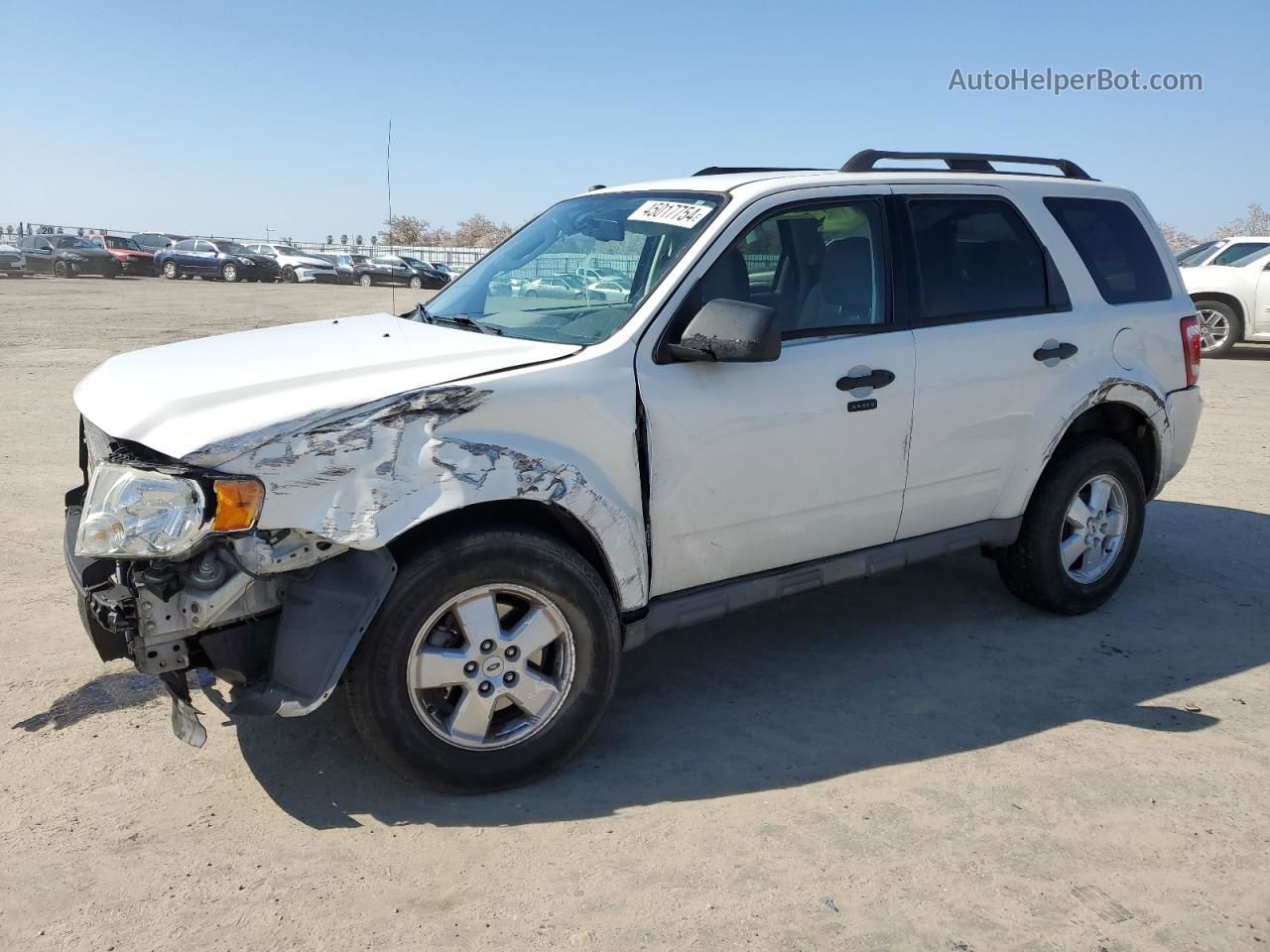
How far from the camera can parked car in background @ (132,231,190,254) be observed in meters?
39.7

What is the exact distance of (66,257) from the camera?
1427 inches

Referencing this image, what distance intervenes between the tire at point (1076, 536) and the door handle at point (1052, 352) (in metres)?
0.47

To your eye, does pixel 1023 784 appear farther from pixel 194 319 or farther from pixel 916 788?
pixel 194 319

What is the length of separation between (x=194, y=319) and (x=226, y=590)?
64.6ft

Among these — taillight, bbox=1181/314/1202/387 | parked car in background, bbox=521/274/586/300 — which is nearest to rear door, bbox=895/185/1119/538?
taillight, bbox=1181/314/1202/387

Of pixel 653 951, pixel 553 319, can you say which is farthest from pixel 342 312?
pixel 653 951

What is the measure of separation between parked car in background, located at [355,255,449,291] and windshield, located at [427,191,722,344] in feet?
103

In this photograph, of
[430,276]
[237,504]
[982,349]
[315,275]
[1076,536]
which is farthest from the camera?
[315,275]

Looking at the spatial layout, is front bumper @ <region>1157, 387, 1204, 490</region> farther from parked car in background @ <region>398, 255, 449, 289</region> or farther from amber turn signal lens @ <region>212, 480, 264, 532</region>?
parked car in background @ <region>398, 255, 449, 289</region>

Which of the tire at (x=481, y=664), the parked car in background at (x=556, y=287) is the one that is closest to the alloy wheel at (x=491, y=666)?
the tire at (x=481, y=664)

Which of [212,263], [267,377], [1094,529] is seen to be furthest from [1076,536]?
[212,263]

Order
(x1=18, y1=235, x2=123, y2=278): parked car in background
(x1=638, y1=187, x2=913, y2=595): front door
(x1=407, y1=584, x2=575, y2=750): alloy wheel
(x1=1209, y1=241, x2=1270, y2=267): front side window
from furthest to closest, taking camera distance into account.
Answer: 1. (x1=18, y1=235, x2=123, y2=278): parked car in background
2. (x1=1209, y1=241, x2=1270, y2=267): front side window
3. (x1=638, y1=187, x2=913, y2=595): front door
4. (x1=407, y1=584, x2=575, y2=750): alloy wheel

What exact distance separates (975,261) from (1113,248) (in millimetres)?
992

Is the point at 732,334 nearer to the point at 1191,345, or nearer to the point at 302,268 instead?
the point at 1191,345
